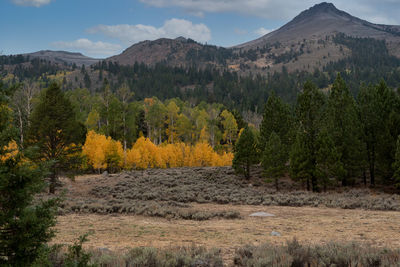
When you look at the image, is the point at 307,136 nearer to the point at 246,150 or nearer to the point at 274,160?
the point at 274,160

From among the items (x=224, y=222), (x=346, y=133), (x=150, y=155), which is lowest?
(x=150, y=155)

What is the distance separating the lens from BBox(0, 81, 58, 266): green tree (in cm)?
475

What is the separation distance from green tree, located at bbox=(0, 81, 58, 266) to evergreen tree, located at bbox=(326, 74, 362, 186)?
2699cm

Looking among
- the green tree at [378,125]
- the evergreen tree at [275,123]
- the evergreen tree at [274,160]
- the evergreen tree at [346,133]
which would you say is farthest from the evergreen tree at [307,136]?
the evergreen tree at [275,123]

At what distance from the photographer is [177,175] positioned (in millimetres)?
35406

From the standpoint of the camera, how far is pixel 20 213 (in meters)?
4.83

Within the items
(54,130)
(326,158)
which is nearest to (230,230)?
(54,130)

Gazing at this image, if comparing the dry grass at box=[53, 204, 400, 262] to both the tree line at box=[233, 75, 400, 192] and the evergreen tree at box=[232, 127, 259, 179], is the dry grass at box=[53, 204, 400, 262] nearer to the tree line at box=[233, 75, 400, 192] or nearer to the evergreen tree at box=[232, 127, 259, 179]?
the tree line at box=[233, 75, 400, 192]

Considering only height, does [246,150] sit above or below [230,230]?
above

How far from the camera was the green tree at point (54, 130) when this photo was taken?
23.1 metres

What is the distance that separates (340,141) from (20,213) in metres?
29.7

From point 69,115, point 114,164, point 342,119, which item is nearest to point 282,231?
point 69,115

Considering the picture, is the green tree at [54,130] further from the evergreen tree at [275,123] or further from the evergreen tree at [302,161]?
the evergreen tree at [275,123]

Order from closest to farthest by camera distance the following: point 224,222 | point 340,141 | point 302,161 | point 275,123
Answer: point 224,222 < point 302,161 < point 340,141 < point 275,123
